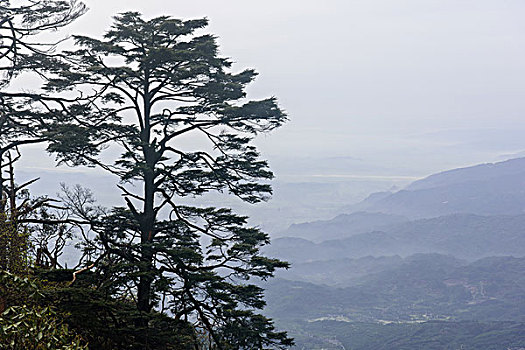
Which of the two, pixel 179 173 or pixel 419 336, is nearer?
pixel 179 173

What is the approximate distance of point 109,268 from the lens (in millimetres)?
10602

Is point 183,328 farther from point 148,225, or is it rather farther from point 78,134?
point 78,134

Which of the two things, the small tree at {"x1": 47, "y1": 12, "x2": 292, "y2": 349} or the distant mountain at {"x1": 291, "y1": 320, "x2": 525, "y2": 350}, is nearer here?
the small tree at {"x1": 47, "y1": 12, "x2": 292, "y2": 349}

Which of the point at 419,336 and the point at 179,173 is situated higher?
the point at 179,173

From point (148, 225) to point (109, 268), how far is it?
5.74ft

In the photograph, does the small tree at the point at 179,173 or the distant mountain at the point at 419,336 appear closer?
the small tree at the point at 179,173

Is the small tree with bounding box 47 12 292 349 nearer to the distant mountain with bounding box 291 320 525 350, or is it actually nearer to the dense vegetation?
the dense vegetation

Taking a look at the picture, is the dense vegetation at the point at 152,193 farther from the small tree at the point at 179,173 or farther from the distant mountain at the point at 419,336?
the distant mountain at the point at 419,336

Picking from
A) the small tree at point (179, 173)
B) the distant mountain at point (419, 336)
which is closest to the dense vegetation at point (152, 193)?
the small tree at point (179, 173)

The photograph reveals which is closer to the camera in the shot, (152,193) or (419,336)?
(152,193)

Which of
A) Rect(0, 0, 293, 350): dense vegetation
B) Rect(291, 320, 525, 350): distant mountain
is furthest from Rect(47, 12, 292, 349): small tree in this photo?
Rect(291, 320, 525, 350): distant mountain

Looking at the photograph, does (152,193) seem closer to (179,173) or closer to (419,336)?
(179,173)

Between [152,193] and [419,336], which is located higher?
[152,193]

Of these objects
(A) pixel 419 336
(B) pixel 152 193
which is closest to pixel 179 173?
(B) pixel 152 193
